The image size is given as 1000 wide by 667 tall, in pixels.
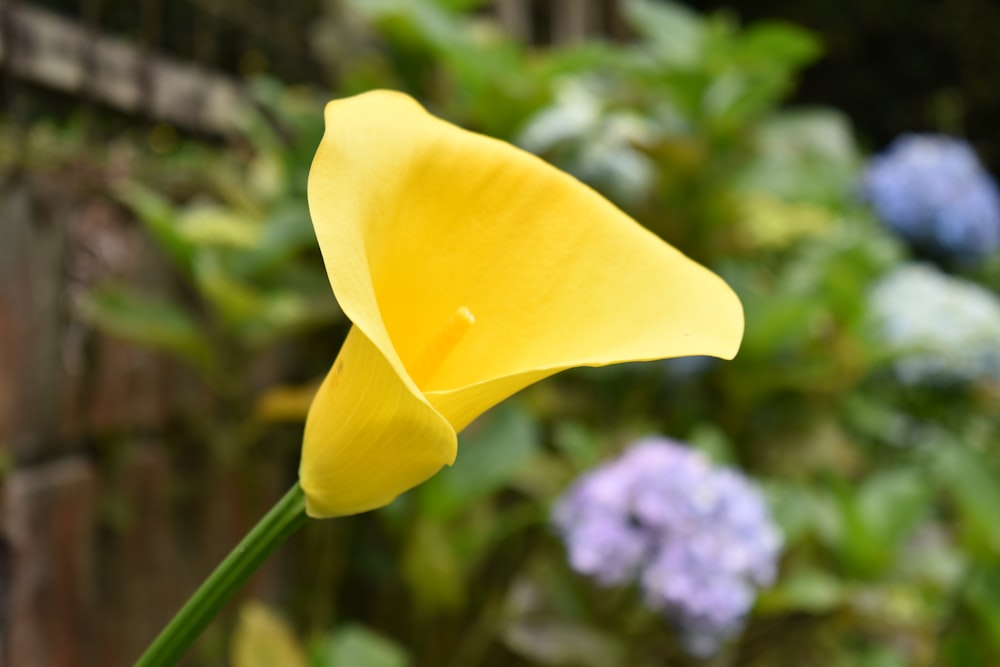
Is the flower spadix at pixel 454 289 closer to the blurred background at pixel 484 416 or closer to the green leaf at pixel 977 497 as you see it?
the blurred background at pixel 484 416

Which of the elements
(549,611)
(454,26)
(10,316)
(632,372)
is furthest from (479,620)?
(454,26)

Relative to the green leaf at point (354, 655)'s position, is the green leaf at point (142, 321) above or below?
above

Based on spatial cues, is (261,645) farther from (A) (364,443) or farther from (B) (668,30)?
(B) (668,30)

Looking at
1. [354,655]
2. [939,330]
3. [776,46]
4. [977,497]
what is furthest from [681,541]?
[776,46]

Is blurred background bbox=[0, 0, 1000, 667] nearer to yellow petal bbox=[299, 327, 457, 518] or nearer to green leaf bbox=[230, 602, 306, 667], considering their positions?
green leaf bbox=[230, 602, 306, 667]

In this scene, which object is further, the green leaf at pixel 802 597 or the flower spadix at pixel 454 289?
the green leaf at pixel 802 597

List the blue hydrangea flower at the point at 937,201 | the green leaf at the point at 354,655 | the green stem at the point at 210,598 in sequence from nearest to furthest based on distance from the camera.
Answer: the green stem at the point at 210,598, the green leaf at the point at 354,655, the blue hydrangea flower at the point at 937,201

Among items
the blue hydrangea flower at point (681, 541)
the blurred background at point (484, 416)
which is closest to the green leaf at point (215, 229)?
the blurred background at point (484, 416)
